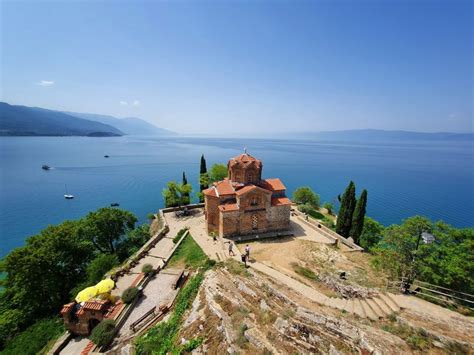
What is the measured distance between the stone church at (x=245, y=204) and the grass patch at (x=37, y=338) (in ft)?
49.4

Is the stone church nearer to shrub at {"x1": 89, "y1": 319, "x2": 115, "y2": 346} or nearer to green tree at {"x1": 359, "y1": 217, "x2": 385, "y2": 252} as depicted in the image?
shrub at {"x1": 89, "y1": 319, "x2": 115, "y2": 346}

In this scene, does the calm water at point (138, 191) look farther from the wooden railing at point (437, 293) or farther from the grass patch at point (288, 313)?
the grass patch at point (288, 313)

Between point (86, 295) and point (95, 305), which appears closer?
point (95, 305)

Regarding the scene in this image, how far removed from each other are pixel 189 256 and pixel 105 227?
39.8ft

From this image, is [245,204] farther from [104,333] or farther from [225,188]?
[104,333]

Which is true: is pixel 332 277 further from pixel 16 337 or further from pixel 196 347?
pixel 16 337

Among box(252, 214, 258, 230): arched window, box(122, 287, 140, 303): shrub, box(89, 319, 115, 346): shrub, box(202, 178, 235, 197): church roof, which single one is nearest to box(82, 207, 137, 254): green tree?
box(202, 178, 235, 197): church roof

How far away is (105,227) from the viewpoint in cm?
2566

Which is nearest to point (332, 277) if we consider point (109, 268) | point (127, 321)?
point (127, 321)

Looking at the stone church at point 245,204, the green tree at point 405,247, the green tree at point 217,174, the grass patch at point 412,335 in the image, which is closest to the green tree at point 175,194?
the green tree at point 217,174

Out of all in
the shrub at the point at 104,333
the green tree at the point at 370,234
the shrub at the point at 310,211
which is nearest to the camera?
the shrub at the point at 104,333

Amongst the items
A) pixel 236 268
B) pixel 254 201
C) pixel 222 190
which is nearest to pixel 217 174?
pixel 222 190

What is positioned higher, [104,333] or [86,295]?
[86,295]

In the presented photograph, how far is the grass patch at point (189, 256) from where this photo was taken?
1992 centimetres
